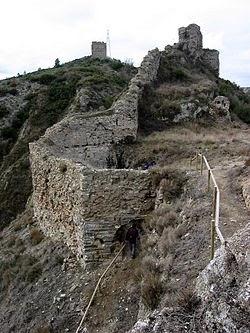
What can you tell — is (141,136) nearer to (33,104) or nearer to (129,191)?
(129,191)

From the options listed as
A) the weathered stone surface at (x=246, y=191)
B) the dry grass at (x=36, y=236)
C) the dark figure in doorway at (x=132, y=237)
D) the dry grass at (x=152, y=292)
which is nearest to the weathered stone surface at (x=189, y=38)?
the dry grass at (x=36, y=236)

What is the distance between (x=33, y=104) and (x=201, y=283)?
36768 millimetres

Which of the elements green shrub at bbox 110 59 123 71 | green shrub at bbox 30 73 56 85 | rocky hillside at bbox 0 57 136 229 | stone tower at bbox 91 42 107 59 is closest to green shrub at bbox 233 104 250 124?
rocky hillside at bbox 0 57 136 229

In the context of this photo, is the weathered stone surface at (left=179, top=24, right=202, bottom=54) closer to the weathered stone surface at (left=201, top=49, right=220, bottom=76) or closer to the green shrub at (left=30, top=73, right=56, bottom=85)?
the weathered stone surface at (left=201, top=49, right=220, bottom=76)

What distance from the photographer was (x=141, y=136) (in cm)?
2166

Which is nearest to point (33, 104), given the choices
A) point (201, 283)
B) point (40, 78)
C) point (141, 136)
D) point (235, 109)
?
point (40, 78)

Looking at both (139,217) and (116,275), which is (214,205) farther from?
(139,217)

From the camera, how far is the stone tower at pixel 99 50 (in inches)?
2347

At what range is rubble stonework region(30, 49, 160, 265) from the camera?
12336 millimetres

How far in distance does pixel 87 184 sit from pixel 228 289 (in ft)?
25.3

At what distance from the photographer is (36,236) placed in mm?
16703

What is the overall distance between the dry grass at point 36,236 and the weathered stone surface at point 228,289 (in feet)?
37.6

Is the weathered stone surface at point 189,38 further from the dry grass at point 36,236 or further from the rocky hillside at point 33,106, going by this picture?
the dry grass at point 36,236

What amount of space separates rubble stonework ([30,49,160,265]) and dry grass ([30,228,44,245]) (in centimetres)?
26
